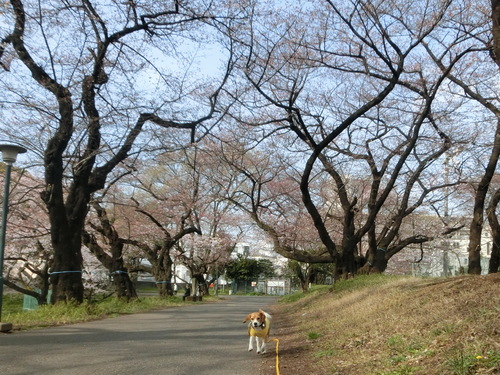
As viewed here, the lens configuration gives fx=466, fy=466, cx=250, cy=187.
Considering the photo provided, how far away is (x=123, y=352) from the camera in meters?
7.00

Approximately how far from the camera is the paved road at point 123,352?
5.83 m

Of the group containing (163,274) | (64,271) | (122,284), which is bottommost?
(122,284)

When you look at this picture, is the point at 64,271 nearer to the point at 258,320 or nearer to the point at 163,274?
the point at 258,320

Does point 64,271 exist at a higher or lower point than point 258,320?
higher

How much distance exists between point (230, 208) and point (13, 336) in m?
Answer: 23.1

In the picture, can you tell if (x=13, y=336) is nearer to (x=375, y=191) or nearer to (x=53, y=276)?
(x=53, y=276)

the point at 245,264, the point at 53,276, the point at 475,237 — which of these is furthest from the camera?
the point at 245,264

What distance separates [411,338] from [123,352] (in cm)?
414

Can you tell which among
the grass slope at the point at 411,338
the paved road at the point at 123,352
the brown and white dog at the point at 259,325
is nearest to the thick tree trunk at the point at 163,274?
the paved road at the point at 123,352

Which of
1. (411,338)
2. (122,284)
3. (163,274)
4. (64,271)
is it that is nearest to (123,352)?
(411,338)

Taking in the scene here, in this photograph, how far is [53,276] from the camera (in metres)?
12.9

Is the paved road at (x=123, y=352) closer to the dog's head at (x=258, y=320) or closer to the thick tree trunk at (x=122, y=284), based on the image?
the dog's head at (x=258, y=320)

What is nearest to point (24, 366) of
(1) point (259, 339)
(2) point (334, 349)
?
(1) point (259, 339)

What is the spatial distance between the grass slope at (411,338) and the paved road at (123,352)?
0.76 metres
